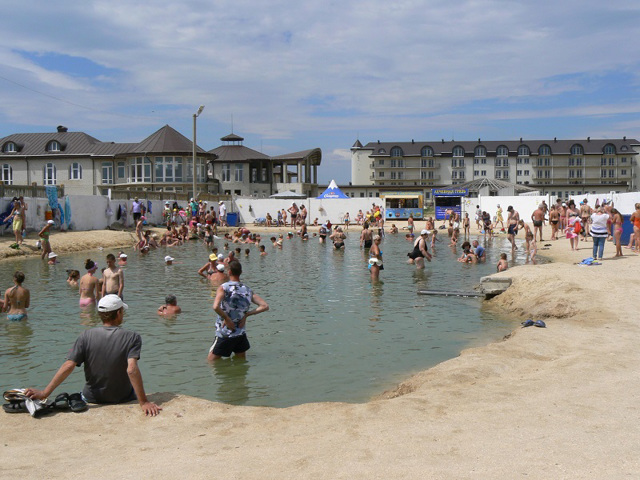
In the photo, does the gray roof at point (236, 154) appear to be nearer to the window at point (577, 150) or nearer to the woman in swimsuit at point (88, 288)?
the woman in swimsuit at point (88, 288)

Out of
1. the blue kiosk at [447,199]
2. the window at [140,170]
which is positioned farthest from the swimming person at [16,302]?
the window at [140,170]

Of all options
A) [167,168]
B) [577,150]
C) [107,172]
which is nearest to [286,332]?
[167,168]

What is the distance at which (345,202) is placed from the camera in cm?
4847

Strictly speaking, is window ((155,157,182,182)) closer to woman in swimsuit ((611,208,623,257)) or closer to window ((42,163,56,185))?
window ((42,163,56,185))

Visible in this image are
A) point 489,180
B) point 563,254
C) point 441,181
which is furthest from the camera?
point 441,181

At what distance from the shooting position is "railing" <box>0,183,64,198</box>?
2531 centimetres

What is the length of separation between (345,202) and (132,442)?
1718 inches

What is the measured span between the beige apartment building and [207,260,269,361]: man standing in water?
89.5 m

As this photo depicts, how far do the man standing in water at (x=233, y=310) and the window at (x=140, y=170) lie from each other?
1866 inches

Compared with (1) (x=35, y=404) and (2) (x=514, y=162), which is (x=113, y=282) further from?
(2) (x=514, y=162)

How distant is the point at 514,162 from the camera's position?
98000 mm

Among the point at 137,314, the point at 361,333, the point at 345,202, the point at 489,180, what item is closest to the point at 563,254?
the point at 361,333

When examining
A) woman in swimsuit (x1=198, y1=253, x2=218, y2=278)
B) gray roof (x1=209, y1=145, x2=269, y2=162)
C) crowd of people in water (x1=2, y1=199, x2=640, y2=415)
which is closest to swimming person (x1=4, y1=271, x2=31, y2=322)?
crowd of people in water (x1=2, y1=199, x2=640, y2=415)

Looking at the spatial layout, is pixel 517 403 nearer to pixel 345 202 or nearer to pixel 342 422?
pixel 342 422
